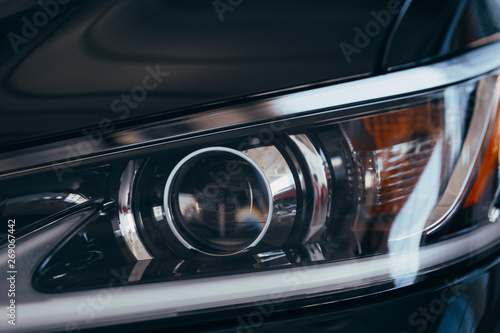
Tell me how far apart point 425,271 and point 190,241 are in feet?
1.06

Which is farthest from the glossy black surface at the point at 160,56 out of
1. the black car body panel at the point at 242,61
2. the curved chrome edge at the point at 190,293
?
the curved chrome edge at the point at 190,293

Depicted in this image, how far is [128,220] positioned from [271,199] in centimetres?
20

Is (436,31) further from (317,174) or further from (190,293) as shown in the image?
(190,293)

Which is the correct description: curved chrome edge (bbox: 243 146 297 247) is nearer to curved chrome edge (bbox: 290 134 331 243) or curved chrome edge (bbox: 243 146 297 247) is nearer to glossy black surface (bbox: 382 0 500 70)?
curved chrome edge (bbox: 290 134 331 243)

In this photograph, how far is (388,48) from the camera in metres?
0.65

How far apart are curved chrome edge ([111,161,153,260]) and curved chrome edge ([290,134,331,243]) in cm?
23

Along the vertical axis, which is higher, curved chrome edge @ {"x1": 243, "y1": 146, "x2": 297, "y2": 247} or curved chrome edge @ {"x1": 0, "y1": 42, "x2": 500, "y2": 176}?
curved chrome edge @ {"x1": 0, "y1": 42, "x2": 500, "y2": 176}

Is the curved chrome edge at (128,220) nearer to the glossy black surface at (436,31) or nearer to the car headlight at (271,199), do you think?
the car headlight at (271,199)

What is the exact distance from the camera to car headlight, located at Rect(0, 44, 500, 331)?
64 cm

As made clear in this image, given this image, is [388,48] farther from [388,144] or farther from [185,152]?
[185,152]

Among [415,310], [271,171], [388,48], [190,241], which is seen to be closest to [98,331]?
[190,241]

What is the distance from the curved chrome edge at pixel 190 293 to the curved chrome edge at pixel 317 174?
8cm

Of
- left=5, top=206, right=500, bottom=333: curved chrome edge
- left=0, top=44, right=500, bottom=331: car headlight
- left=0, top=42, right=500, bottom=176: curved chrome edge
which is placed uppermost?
left=0, top=42, right=500, bottom=176: curved chrome edge

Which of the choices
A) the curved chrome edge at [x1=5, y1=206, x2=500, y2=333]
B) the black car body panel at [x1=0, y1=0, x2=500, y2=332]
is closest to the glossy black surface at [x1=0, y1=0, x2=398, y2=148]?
the black car body panel at [x1=0, y1=0, x2=500, y2=332]
